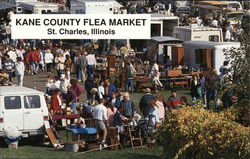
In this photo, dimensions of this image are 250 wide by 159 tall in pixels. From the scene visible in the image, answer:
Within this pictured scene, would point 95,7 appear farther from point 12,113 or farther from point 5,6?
point 12,113

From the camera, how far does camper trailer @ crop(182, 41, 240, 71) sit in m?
31.7

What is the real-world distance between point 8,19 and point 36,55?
20407 millimetres

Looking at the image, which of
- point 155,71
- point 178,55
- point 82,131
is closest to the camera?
point 82,131

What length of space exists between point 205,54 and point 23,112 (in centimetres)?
1392

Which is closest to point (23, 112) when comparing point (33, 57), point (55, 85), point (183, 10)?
point (55, 85)

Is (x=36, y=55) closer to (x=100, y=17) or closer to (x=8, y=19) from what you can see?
(x=100, y=17)

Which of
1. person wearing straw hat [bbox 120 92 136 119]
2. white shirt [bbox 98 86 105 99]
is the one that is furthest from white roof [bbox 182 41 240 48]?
person wearing straw hat [bbox 120 92 136 119]

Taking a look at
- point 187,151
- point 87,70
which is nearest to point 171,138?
point 187,151

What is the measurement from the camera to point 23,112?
19.8 m

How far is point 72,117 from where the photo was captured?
21828 millimetres

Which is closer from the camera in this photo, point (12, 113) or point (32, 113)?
point (12, 113)

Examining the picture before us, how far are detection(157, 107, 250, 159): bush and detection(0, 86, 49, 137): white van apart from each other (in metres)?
4.36

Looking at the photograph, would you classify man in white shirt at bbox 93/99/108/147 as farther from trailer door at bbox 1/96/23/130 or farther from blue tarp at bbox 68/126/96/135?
trailer door at bbox 1/96/23/130

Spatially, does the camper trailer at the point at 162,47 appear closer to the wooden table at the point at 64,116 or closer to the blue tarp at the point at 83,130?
the wooden table at the point at 64,116
